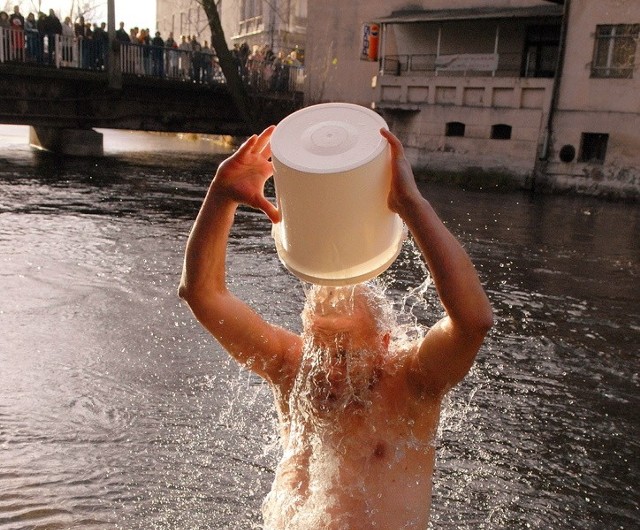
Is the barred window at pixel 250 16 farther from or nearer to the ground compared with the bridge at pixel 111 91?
farther from the ground

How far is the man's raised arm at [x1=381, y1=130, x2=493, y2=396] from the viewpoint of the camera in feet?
6.86

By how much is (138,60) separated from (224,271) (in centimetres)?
2476

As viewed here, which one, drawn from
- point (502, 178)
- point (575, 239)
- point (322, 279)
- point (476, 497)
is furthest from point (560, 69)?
point (322, 279)

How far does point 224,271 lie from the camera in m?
2.56

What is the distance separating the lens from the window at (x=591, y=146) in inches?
882

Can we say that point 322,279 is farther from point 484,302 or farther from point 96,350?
point 96,350

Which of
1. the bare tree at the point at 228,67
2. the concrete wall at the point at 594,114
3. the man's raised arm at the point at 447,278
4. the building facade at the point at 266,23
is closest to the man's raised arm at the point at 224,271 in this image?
the man's raised arm at the point at 447,278

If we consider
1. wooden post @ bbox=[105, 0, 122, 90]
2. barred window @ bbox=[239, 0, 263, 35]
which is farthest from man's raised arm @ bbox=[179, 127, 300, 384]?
barred window @ bbox=[239, 0, 263, 35]

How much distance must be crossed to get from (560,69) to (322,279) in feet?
73.1

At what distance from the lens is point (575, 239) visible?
13688 millimetres

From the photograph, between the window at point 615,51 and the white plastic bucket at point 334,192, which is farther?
the window at point 615,51

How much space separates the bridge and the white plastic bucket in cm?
2260

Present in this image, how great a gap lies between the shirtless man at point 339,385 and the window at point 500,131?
22377 millimetres

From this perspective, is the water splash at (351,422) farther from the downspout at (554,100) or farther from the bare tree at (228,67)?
the bare tree at (228,67)
